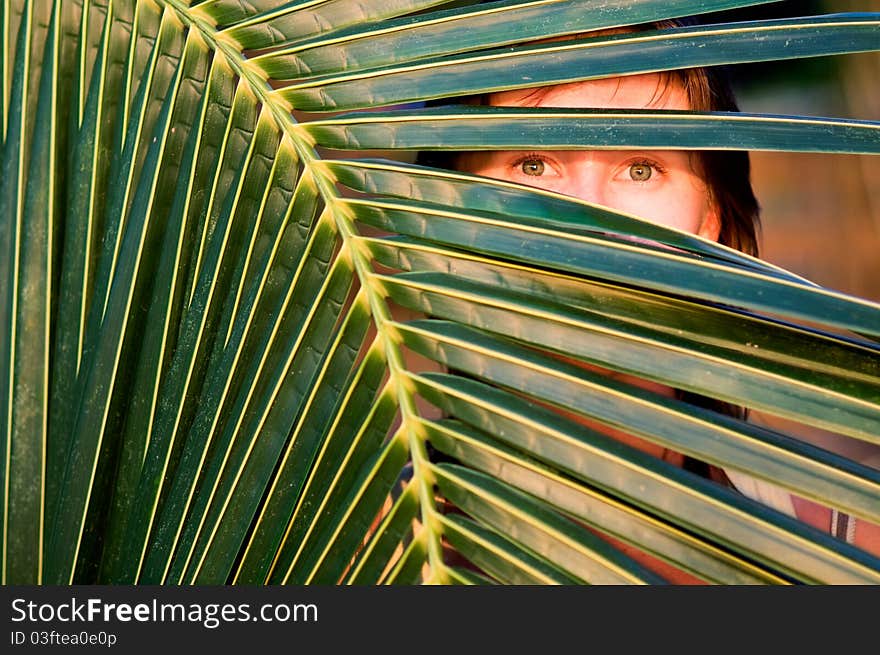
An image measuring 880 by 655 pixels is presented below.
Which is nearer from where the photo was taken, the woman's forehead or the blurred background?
the woman's forehead

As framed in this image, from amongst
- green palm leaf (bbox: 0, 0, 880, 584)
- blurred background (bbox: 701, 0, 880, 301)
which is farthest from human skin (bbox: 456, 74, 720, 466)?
blurred background (bbox: 701, 0, 880, 301)

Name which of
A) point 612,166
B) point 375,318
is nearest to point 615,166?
point 612,166

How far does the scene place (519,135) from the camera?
0.56m

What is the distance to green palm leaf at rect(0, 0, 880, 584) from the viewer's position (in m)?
0.49

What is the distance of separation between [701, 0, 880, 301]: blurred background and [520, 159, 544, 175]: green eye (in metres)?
1.07

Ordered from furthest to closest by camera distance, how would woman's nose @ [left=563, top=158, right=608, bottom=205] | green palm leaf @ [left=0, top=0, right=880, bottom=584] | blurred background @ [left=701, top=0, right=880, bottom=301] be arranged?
blurred background @ [left=701, top=0, right=880, bottom=301]
woman's nose @ [left=563, top=158, right=608, bottom=205]
green palm leaf @ [left=0, top=0, right=880, bottom=584]

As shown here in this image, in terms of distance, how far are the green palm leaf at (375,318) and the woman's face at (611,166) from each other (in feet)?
1.16

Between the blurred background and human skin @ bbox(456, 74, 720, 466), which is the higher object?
the blurred background

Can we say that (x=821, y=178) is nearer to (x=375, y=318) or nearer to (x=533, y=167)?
(x=533, y=167)

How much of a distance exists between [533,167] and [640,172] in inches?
4.7

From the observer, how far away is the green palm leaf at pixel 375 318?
1.60ft

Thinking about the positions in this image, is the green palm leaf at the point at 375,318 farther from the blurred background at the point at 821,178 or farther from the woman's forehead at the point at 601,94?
the blurred background at the point at 821,178

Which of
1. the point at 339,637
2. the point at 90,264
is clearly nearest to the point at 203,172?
the point at 90,264

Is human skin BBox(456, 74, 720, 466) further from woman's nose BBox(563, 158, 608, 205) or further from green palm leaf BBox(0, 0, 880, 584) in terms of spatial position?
green palm leaf BBox(0, 0, 880, 584)
